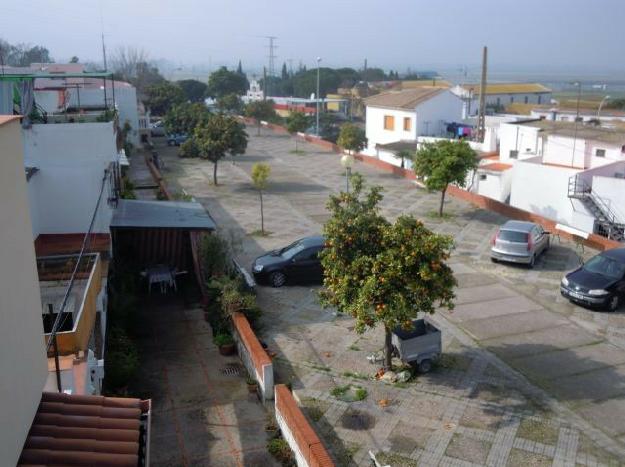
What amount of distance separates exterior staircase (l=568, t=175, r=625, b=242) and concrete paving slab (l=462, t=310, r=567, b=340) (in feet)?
31.9

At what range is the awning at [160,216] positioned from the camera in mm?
15266

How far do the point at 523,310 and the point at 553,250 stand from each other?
568cm

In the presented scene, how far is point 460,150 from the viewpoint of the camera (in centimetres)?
2261

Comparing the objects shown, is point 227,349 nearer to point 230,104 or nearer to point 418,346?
point 418,346

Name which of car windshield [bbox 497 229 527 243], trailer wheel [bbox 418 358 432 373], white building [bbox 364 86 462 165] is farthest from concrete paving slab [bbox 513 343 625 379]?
white building [bbox 364 86 462 165]

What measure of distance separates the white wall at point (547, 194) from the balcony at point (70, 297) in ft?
61.6

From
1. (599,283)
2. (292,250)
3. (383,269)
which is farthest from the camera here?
(292,250)

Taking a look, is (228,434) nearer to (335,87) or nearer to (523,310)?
(523,310)

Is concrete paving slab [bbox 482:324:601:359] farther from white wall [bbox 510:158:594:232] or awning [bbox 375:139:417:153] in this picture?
awning [bbox 375:139:417:153]

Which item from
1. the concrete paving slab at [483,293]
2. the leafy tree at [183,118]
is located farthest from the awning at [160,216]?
the leafy tree at [183,118]

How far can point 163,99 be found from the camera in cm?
5684

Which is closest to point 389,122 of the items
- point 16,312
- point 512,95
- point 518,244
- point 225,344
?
point 518,244

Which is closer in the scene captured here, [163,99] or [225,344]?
[225,344]

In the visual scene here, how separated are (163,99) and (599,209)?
43.6m
